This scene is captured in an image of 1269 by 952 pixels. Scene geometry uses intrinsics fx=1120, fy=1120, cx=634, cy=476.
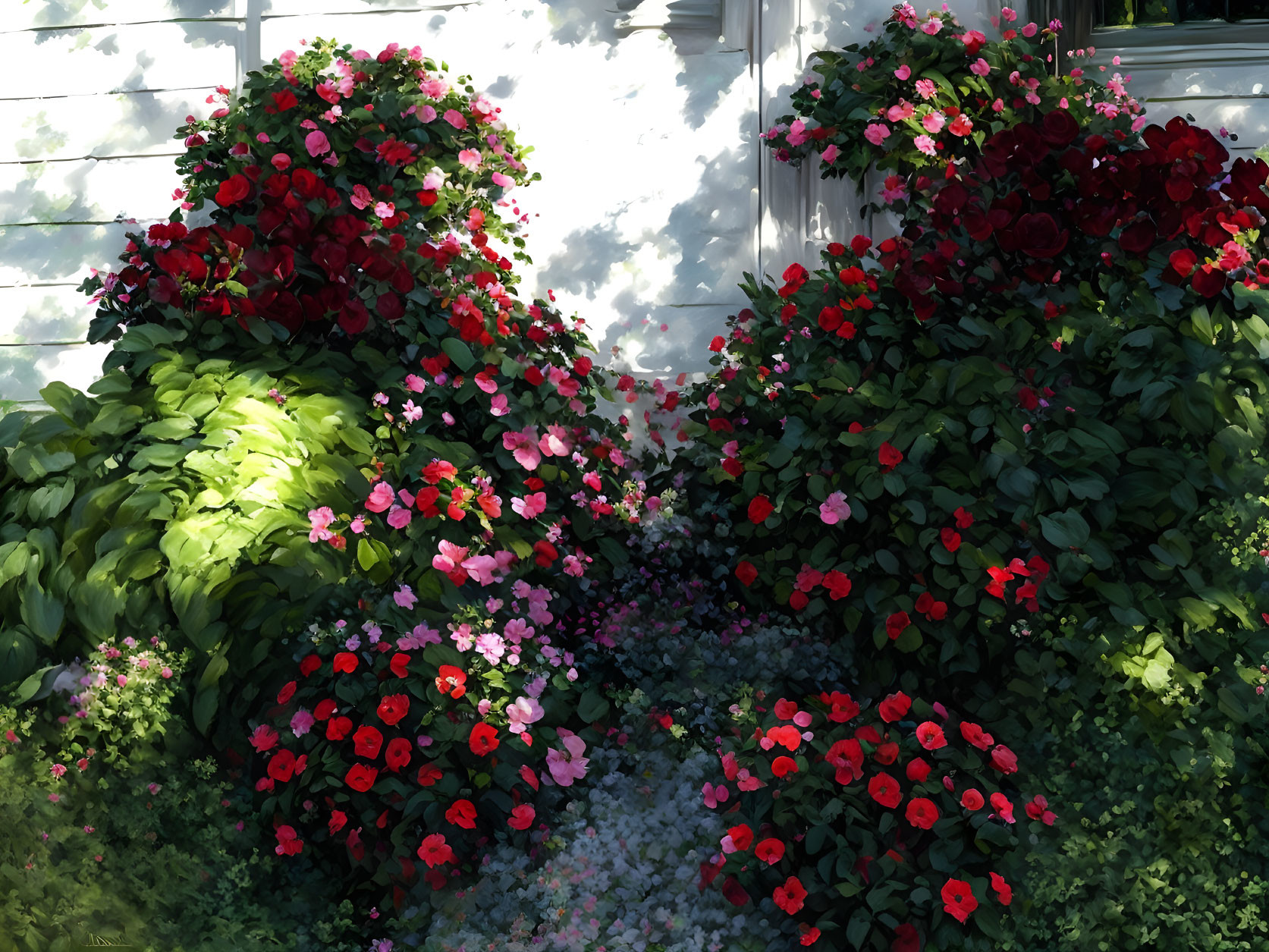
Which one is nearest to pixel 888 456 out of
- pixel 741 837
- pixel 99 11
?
pixel 741 837

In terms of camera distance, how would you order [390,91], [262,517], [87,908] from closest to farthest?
[87,908] → [262,517] → [390,91]

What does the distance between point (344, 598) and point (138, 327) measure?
1.02m

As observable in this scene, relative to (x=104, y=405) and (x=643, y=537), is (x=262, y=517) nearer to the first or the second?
(x=104, y=405)

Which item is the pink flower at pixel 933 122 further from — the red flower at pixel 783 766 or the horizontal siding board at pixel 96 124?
the horizontal siding board at pixel 96 124

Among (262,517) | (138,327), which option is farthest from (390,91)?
(262,517)

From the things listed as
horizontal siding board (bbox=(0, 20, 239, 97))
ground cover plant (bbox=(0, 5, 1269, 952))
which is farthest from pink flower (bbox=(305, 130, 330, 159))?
horizontal siding board (bbox=(0, 20, 239, 97))

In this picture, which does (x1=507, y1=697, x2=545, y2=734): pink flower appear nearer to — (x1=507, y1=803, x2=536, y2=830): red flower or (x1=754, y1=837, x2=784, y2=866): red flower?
(x1=507, y1=803, x2=536, y2=830): red flower

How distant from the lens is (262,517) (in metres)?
2.76

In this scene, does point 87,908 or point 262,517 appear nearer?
point 87,908

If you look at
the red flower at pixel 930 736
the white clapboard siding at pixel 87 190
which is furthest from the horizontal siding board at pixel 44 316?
the red flower at pixel 930 736

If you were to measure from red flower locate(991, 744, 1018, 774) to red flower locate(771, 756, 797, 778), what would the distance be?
47 centimetres

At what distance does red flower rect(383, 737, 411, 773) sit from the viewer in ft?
8.54

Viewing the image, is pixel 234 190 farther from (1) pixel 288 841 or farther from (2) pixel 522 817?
(2) pixel 522 817

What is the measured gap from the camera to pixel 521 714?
2.71m
